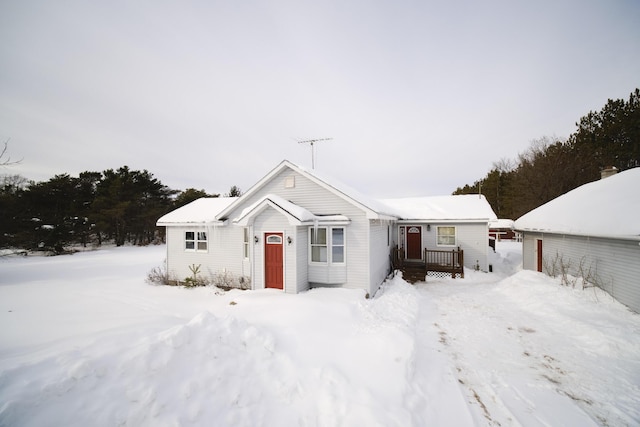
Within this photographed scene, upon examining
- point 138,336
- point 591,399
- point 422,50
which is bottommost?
point 591,399

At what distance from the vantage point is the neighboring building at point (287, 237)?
1054 cm

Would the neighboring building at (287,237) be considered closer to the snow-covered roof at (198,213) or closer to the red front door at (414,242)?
the snow-covered roof at (198,213)

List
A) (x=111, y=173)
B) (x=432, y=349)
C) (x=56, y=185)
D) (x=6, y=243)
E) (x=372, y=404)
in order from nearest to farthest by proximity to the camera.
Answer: (x=372, y=404), (x=432, y=349), (x=6, y=243), (x=56, y=185), (x=111, y=173)

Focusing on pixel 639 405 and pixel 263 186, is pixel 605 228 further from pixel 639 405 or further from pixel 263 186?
pixel 263 186

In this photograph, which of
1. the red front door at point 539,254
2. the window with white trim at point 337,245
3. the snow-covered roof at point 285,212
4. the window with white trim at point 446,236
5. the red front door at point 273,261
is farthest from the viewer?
the window with white trim at point 446,236

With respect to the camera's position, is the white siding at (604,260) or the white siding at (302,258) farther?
the white siding at (302,258)

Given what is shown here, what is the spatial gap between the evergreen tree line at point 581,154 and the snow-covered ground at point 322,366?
18089mm

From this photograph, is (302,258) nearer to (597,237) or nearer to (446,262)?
(446,262)

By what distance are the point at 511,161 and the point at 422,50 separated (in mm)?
42285

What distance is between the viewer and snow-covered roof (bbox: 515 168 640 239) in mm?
8656

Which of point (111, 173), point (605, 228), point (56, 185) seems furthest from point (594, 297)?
point (111, 173)

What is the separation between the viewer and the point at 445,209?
718 inches

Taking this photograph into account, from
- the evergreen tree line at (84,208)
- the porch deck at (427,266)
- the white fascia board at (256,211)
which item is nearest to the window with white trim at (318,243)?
the white fascia board at (256,211)

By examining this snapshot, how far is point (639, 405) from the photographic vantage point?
4.47 metres
